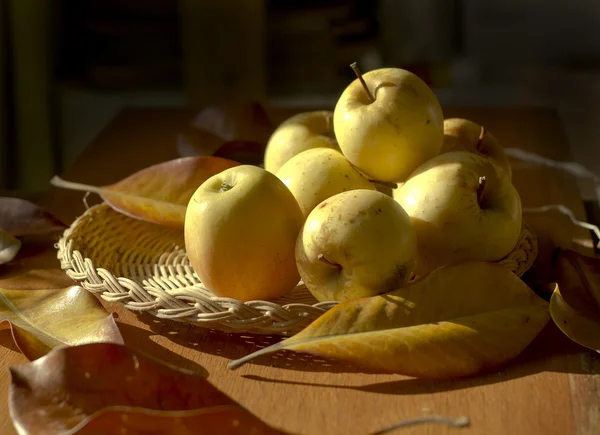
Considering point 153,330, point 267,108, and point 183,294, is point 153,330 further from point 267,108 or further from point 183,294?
point 267,108

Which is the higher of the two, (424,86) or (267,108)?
(424,86)

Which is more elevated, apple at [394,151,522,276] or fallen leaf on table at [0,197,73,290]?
apple at [394,151,522,276]

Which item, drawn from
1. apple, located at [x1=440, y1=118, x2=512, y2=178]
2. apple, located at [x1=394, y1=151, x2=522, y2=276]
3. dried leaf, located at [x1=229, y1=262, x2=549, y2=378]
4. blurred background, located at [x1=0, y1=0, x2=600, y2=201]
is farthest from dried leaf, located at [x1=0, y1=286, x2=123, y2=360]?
blurred background, located at [x1=0, y1=0, x2=600, y2=201]

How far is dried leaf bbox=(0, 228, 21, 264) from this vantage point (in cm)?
87

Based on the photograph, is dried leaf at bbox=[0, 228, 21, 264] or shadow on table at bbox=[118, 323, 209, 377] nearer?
shadow on table at bbox=[118, 323, 209, 377]

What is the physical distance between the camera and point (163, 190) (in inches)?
34.8

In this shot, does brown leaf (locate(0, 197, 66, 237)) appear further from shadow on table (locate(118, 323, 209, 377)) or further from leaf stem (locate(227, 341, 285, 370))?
leaf stem (locate(227, 341, 285, 370))

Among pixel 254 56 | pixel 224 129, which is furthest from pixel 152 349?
pixel 254 56

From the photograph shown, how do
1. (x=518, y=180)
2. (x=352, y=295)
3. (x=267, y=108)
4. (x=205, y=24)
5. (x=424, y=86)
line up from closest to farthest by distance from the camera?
(x=352, y=295)
(x=424, y=86)
(x=518, y=180)
(x=267, y=108)
(x=205, y=24)

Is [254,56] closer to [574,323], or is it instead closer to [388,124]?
[388,124]

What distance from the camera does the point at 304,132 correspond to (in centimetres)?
90

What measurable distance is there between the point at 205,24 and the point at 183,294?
4.78 feet

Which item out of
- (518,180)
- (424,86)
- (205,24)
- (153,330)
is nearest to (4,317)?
(153,330)

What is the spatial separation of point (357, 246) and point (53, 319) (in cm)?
25
